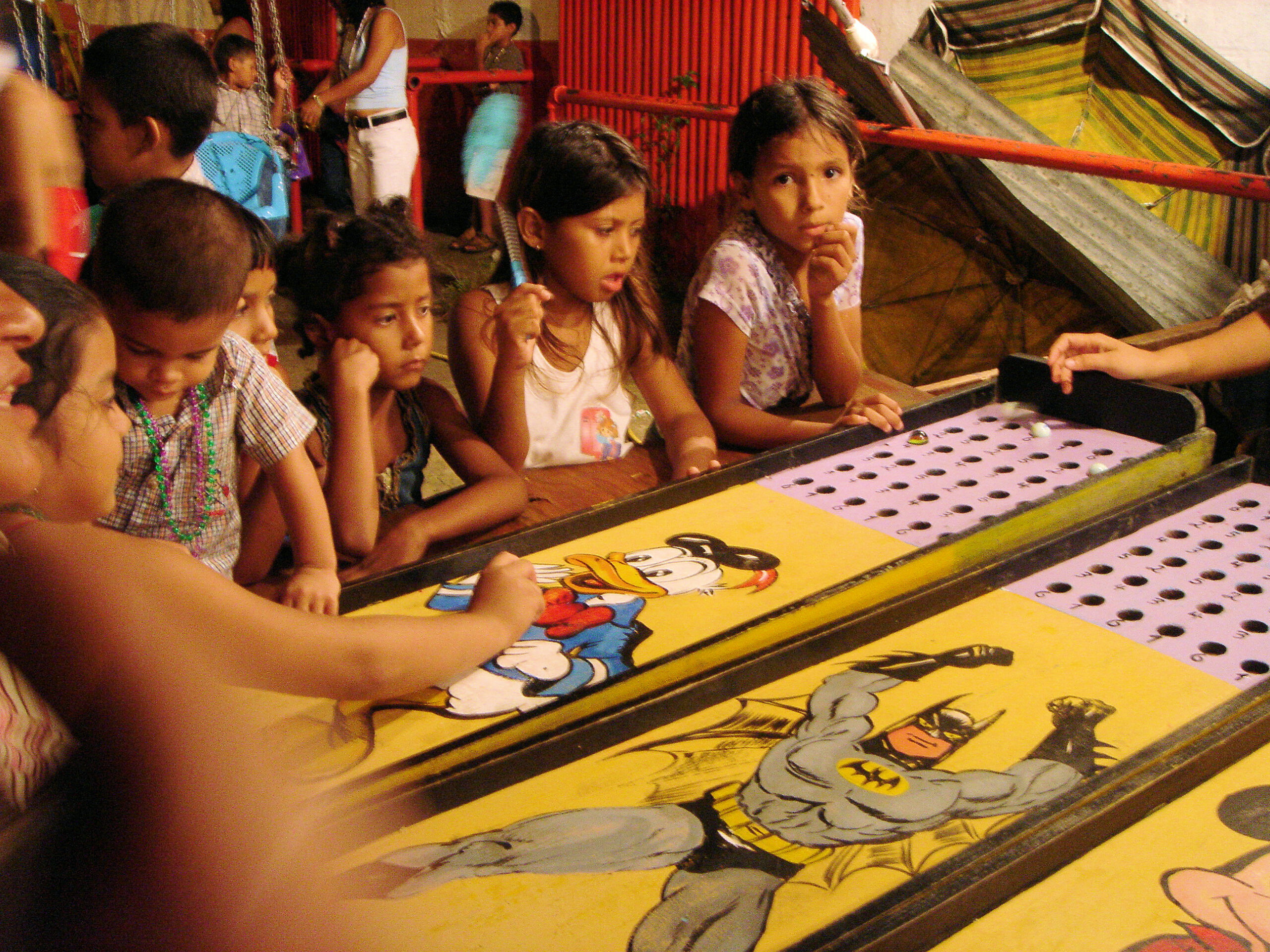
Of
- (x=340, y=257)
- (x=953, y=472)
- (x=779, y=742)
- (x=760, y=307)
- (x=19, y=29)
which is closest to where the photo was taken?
(x=779, y=742)

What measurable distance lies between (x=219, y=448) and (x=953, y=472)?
3.49ft

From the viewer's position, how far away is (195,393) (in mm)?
1374

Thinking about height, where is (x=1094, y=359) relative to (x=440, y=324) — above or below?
above

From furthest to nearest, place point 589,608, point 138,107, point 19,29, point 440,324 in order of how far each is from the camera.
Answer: point 440,324
point 19,29
point 138,107
point 589,608

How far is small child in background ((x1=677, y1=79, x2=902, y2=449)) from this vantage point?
2098mm

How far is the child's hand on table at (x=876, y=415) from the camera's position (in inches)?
68.0

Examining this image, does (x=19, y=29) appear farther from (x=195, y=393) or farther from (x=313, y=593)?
(x=313, y=593)

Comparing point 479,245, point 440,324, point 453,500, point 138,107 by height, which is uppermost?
point 138,107

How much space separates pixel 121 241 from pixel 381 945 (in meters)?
1.04

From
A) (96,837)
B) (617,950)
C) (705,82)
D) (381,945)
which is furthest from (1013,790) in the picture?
(705,82)

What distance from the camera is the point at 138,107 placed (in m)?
2.05

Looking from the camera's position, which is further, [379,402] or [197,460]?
[379,402]

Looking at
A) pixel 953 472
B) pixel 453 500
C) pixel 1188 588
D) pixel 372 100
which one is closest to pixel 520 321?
pixel 453 500

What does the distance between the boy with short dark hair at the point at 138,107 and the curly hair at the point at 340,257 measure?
1.59ft
